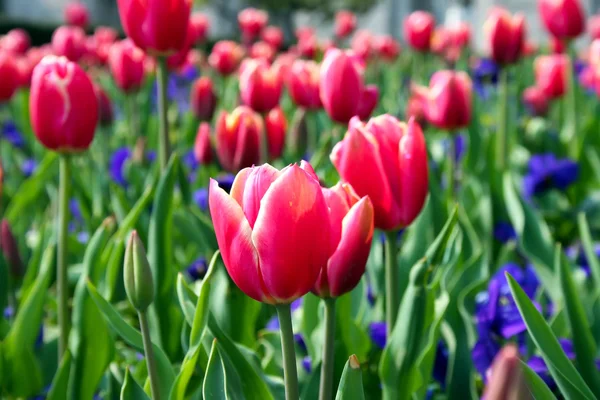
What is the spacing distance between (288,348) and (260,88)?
3.83 ft

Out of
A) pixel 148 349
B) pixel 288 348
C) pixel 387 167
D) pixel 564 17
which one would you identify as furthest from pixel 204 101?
pixel 288 348

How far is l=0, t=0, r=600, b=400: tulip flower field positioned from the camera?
29.4 inches

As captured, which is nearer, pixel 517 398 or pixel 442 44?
pixel 517 398

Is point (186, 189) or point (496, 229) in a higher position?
point (186, 189)

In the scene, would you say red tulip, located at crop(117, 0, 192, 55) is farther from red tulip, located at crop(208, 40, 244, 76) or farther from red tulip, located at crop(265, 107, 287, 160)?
red tulip, located at crop(208, 40, 244, 76)

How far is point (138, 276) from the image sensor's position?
857mm

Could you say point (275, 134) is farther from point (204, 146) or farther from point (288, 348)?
point (288, 348)

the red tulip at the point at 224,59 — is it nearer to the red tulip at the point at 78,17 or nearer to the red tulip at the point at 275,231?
the red tulip at the point at 78,17

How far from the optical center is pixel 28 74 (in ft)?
10.5

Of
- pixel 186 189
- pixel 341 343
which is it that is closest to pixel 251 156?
pixel 186 189

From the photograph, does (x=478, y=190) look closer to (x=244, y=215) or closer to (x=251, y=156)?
(x=251, y=156)

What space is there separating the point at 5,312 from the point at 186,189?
437 mm

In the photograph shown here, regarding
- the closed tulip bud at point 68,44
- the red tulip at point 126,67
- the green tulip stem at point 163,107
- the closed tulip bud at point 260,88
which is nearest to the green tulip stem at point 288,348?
the green tulip stem at point 163,107

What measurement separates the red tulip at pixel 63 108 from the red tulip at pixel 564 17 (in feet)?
5.46
